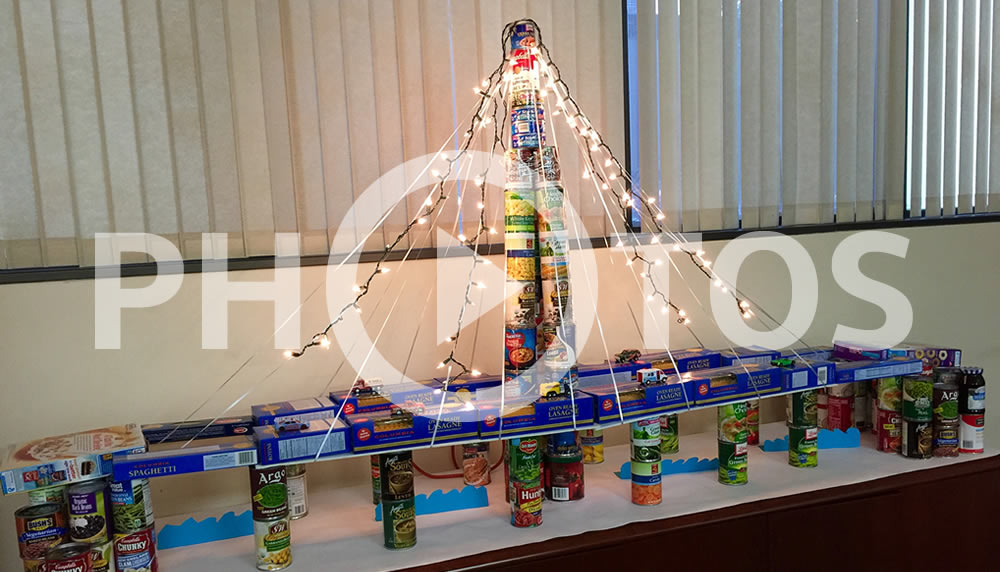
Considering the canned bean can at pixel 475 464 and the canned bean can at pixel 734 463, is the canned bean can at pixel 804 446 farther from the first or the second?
the canned bean can at pixel 475 464

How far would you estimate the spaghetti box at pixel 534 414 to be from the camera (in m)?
1.37

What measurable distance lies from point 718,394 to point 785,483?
259 mm

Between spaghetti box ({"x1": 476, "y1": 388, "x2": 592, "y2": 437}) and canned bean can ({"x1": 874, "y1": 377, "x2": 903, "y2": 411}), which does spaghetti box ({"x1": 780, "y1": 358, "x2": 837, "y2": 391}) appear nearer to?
canned bean can ({"x1": 874, "y1": 377, "x2": 903, "y2": 411})

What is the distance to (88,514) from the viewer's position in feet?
3.88

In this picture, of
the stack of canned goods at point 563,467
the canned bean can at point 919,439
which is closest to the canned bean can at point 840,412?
the canned bean can at point 919,439

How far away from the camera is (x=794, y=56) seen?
6.57ft

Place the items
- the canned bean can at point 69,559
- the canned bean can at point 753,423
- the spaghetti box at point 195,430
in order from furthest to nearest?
the canned bean can at point 753,423 → the spaghetti box at point 195,430 → the canned bean can at point 69,559

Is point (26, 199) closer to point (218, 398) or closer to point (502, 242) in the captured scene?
point (218, 398)

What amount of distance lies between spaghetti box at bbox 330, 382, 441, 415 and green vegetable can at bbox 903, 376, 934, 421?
1062mm

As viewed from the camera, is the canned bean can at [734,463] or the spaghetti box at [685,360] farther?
the spaghetti box at [685,360]

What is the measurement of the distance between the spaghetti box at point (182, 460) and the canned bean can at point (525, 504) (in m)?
0.48

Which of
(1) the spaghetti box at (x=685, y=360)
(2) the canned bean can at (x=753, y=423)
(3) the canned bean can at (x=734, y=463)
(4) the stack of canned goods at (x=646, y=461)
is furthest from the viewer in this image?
(2) the canned bean can at (x=753, y=423)

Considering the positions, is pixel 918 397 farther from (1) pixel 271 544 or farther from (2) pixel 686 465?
(1) pixel 271 544

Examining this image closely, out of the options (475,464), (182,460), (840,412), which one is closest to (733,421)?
(840,412)
